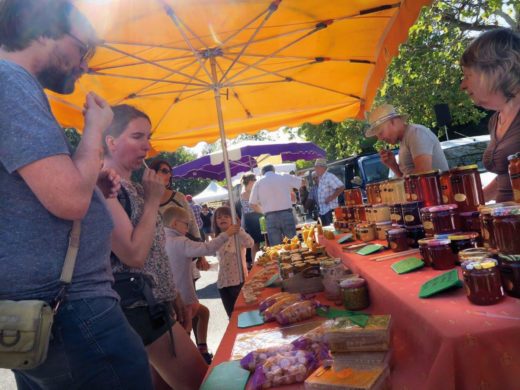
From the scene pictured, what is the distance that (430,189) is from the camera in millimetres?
2096

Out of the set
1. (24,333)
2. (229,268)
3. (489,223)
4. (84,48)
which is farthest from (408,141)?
(24,333)

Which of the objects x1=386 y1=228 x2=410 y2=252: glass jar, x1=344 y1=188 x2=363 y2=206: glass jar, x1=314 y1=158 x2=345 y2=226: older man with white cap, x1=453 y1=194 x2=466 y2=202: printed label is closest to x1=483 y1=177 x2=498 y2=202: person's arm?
x1=386 y1=228 x2=410 y2=252: glass jar

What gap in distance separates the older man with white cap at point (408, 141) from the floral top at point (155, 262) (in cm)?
221

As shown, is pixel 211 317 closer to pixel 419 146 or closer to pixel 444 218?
pixel 419 146

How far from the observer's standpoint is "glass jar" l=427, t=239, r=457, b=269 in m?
1.71

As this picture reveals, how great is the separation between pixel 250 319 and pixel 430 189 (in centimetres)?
130

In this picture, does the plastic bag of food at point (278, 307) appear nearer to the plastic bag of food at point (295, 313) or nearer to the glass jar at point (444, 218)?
the plastic bag of food at point (295, 313)

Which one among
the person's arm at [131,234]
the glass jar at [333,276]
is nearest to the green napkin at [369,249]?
the glass jar at [333,276]

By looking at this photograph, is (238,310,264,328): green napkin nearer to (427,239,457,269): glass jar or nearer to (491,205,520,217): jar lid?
(427,239,457,269): glass jar

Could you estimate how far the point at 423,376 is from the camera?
4.40ft

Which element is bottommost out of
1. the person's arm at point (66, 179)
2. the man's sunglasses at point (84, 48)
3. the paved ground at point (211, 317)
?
the paved ground at point (211, 317)

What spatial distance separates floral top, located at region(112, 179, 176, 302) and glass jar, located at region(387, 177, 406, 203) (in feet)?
4.73

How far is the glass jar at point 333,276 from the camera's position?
2.49 m

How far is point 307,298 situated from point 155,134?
11.6 feet
